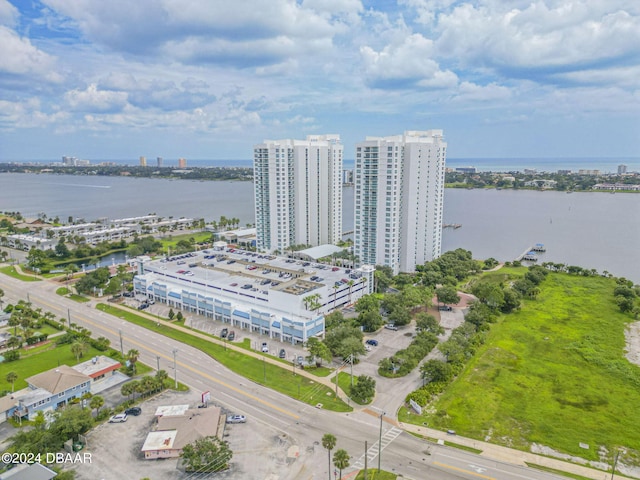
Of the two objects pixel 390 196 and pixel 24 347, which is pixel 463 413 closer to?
pixel 390 196

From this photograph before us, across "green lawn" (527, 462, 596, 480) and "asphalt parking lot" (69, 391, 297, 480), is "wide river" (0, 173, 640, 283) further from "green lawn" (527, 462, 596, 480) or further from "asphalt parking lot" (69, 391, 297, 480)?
"asphalt parking lot" (69, 391, 297, 480)

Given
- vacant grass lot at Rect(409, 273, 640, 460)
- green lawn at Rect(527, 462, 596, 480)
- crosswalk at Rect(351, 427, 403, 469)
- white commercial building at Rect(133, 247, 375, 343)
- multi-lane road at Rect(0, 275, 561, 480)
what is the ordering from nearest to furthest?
1. green lawn at Rect(527, 462, 596, 480)
2. multi-lane road at Rect(0, 275, 561, 480)
3. crosswalk at Rect(351, 427, 403, 469)
4. vacant grass lot at Rect(409, 273, 640, 460)
5. white commercial building at Rect(133, 247, 375, 343)

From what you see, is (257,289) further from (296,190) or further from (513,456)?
(513,456)

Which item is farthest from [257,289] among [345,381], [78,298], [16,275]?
[16,275]

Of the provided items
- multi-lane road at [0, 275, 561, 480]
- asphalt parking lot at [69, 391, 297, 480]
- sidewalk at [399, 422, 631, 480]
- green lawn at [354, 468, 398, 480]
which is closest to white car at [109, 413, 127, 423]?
asphalt parking lot at [69, 391, 297, 480]

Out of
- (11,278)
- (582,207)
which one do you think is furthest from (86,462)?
(582,207)
